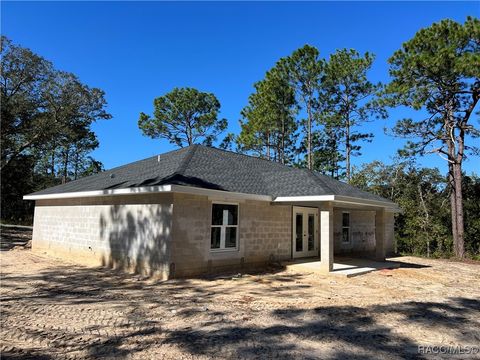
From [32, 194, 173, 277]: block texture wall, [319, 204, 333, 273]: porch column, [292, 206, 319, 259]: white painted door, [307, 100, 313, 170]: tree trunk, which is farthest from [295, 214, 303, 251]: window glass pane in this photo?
[307, 100, 313, 170]: tree trunk

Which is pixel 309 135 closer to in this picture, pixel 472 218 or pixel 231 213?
pixel 472 218

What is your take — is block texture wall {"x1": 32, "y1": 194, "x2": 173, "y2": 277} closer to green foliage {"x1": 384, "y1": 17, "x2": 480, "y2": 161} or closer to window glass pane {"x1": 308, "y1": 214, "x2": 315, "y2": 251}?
window glass pane {"x1": 308, "y1": 214, "x2": 315, "y2": 251}

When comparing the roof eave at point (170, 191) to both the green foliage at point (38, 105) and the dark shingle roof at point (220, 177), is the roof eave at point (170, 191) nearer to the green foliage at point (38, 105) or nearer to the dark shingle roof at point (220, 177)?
the dark shingle roof at point (220, 177)

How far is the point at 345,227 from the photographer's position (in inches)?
756

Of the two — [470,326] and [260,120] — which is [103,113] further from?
[470,326]

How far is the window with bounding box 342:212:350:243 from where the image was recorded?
19.1 meters

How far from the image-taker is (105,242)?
1266cm

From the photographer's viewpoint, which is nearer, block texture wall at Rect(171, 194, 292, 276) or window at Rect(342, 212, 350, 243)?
block texture wall at Rect(171, 194, 292, 276)

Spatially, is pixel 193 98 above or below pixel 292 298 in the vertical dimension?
above

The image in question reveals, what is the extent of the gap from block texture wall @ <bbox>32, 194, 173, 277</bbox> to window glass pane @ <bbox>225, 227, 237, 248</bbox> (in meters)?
2.38

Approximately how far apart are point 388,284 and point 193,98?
1161 inches

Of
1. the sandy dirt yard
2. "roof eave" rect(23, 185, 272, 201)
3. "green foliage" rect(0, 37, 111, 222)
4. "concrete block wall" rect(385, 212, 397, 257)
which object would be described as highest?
"green foliage" rect(0, 37, 111, 222)

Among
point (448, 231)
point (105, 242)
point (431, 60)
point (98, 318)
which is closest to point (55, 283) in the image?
point (105, 242)

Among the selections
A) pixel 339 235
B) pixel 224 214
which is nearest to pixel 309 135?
pixel 339 235
